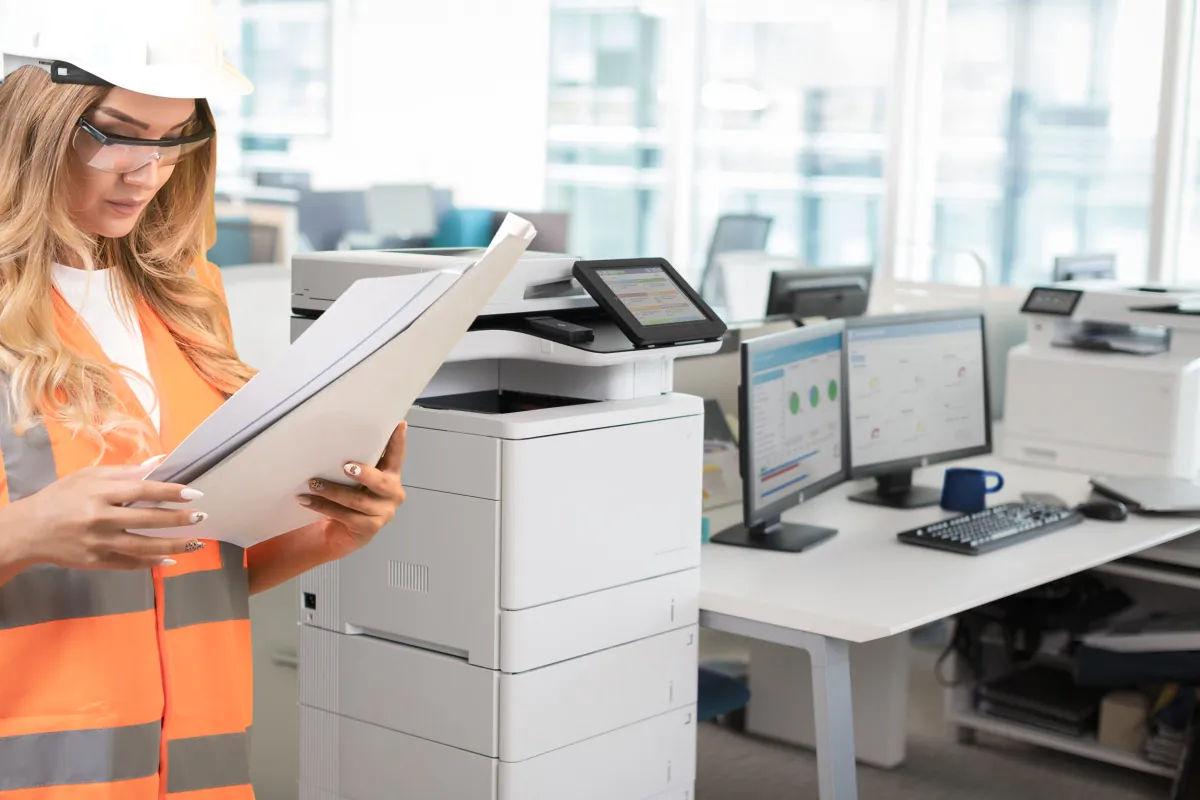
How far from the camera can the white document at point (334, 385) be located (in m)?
1.08

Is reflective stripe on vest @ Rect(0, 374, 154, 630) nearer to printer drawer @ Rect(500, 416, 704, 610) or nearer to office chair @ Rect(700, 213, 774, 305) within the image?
printer drawer @ Rect(500, 416, 704, 610)

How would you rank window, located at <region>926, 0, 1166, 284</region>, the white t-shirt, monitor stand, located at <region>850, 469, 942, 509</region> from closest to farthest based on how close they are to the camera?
1. the white t-shirt
2. monitor stand, located at <region>850, 469, 942, 509</region>
3. window, located at <region>926, 0, 1166, 284</region>

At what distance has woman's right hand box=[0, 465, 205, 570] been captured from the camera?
104cm

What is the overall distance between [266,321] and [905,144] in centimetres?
453

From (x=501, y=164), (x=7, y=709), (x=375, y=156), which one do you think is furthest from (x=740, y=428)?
(x=375, y=156)

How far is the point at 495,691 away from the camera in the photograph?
76.5 inches

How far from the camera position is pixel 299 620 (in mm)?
2221

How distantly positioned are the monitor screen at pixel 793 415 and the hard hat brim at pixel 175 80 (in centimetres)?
130

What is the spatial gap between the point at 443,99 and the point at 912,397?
626 cm

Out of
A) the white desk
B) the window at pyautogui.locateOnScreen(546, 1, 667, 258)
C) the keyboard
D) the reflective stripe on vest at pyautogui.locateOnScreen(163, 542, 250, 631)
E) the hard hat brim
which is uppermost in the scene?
the window at pyautogui.locateOnScreen(546, 1, 667, 258)

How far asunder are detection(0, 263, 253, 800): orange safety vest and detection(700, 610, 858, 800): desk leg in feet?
3.30

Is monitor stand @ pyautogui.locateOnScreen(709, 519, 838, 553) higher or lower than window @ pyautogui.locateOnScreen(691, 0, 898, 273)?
lower

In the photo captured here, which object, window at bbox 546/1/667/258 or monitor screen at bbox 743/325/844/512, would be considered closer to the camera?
monitor screen at bbox 743/325/844/512

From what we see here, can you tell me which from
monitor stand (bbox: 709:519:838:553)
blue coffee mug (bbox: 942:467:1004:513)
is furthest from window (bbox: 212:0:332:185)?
monitor stand (bbox: 709:519:838:553)
